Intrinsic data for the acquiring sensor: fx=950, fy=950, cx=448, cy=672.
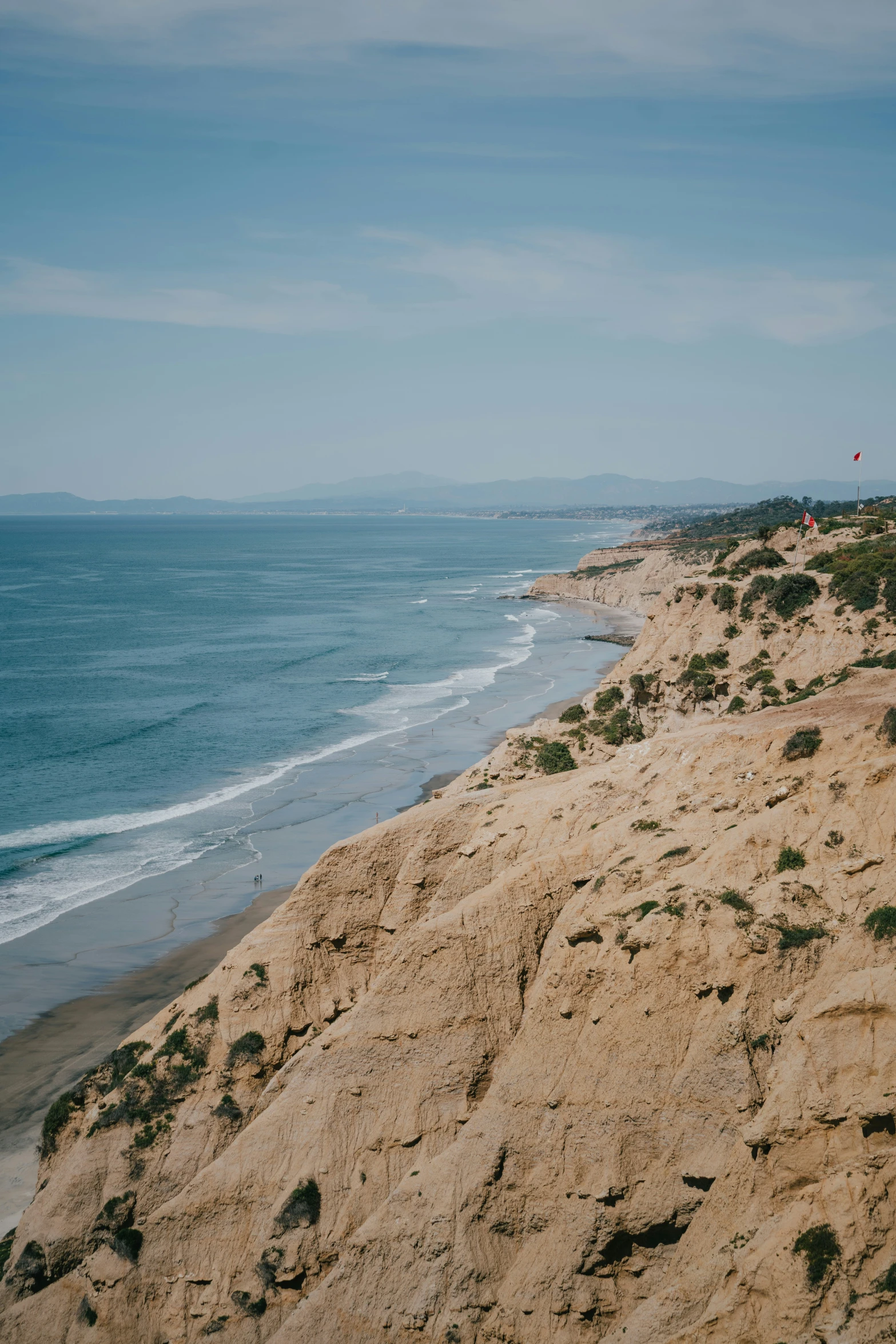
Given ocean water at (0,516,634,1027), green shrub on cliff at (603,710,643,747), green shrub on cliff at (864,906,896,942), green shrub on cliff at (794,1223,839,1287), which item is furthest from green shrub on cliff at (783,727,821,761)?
ocean water at (0,516,634,1027)

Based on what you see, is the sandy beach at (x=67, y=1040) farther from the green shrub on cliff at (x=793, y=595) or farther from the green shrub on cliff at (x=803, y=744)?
the green shrub on cliff at (x=793, y=595)

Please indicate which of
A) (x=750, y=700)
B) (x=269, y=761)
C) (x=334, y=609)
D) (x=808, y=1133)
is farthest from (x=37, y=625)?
(x=808, y=1133)

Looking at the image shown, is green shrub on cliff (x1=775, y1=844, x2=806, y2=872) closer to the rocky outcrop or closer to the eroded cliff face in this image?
the eroded cliff face

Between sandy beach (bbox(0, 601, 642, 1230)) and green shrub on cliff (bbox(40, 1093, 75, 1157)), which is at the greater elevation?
green shrub on cliff (bbox(40, 1093, 75, 1157))

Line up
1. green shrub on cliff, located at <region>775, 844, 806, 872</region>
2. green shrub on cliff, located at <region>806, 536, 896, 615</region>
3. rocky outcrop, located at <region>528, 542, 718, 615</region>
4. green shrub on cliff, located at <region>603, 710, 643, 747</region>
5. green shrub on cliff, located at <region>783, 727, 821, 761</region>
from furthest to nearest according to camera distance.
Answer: rocky outcrop, located at <region>528, 542, 718, 615</region> < green shrub on cliff, located at <region>603, 710, 643, 747</region> < green shrub on cliff, located at <region>806, 536, 896, 615</region> < green shrub on cliff, located at <region>783, 727, 821, 761</region> < green shrub on cliff, located at <region>775, 844, 806, 872</region>

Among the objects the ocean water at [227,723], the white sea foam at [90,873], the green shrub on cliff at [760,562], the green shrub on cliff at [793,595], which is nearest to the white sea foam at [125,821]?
the ocean water at [227,723]

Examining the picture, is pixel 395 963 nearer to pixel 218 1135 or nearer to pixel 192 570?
pixel 218 1135
